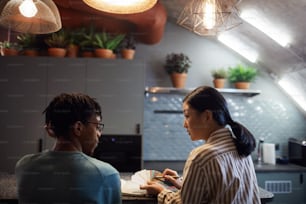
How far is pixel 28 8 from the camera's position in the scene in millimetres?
1285

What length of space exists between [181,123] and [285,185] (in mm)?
1034

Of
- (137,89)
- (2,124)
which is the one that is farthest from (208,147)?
(2,124)

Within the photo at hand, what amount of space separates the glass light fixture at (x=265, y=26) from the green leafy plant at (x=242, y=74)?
0.56 meters

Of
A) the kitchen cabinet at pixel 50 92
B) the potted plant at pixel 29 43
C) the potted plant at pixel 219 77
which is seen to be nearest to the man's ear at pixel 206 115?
the kitchen cabinet at pixel 50 92

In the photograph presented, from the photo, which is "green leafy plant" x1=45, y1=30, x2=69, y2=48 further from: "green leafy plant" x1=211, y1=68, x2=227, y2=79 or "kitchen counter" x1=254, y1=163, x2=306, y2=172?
"kitchen counter" x1=254, y1=163, x2=306, y2=172

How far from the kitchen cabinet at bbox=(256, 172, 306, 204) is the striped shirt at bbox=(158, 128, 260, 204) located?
64.0 inches

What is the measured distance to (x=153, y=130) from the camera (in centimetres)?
274

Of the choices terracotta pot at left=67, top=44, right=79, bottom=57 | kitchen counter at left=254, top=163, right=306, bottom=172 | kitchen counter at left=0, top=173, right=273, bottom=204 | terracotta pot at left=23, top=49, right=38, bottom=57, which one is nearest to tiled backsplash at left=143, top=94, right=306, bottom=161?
kitchen counter at left=254, top=163, right=306, bottom=172

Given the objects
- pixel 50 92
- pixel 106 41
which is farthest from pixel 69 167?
pixel 106 41

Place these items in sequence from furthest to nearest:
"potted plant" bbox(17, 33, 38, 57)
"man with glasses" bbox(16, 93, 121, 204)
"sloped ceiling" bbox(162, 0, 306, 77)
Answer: "potted plant" bbox(17, 33, 38, 57)
"sloped ceiling" bbox(162, 0, 306, 77)
"man with glasses" bbox(16, 93, 121, 204)

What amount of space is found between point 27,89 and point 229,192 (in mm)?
1964

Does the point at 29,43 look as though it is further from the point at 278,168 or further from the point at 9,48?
the point at 278,168

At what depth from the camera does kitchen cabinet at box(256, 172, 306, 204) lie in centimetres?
236

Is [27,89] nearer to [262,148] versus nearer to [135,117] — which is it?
[135,117]
